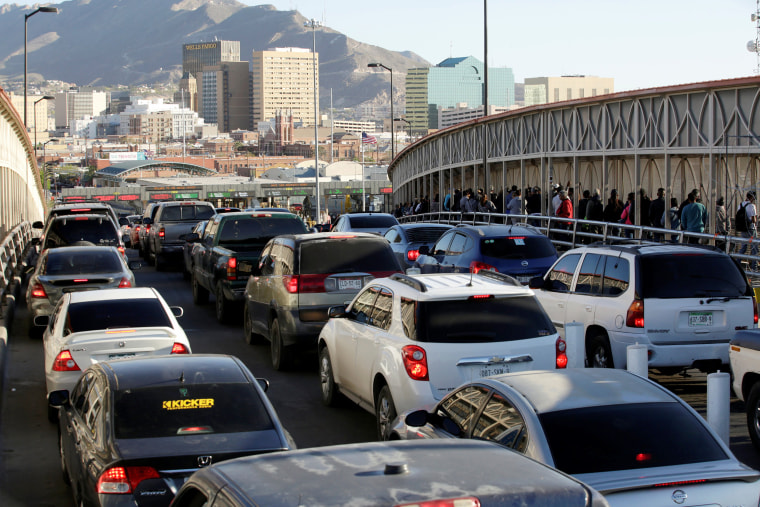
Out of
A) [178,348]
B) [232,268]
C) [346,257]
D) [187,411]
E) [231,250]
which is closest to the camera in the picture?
[187,411]

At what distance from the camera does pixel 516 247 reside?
55.7ft

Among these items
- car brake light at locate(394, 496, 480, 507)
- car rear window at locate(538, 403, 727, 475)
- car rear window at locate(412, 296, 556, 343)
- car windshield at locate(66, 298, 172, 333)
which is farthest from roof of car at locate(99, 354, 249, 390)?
car brake light at locate(394, 496, 480, 507)

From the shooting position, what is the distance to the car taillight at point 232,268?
1712 cm

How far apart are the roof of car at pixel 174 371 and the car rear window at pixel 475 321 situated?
6.48ft

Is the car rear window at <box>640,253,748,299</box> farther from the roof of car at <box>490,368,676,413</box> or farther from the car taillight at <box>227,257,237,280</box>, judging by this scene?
the car taillight at <box>227,257,237,280</box>

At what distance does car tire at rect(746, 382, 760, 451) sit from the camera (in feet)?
28.7


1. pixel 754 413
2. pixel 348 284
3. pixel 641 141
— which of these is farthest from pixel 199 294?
pixel 641 141

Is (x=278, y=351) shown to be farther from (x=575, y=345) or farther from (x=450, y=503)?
(x=450, y=503)

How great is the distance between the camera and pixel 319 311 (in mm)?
12930

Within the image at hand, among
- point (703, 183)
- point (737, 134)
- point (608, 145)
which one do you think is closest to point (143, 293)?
point (737, 134)

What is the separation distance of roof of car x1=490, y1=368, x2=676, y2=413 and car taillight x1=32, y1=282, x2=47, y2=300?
1123 centimetres

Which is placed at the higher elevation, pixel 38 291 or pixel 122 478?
pixel 38 291

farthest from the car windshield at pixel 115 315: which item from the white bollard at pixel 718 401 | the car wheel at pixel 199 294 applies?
the car wheel at pixel 199 294

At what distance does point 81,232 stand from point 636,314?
45.1 ft
